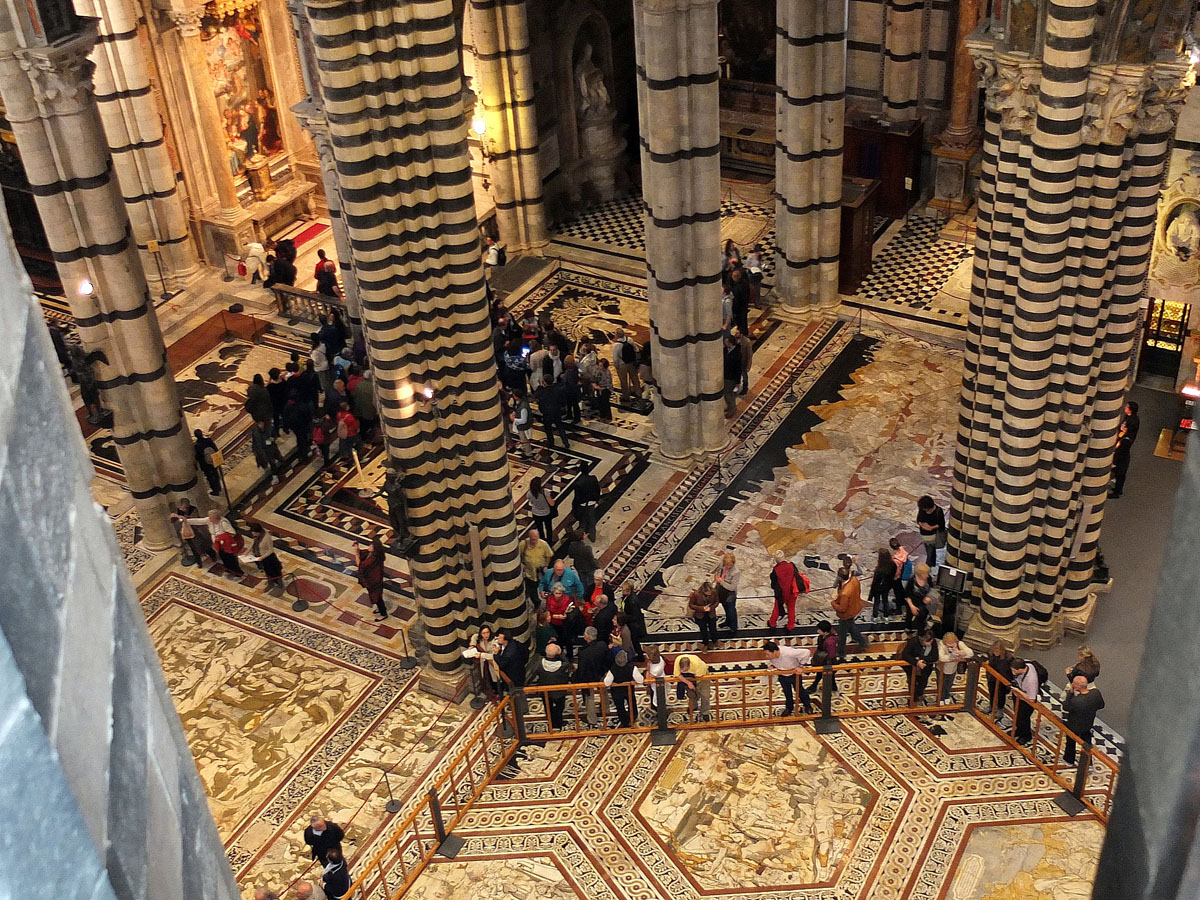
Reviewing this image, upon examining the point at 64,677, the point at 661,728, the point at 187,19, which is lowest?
the point at 661,728

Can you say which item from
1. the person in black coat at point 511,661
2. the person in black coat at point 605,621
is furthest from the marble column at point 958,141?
the person in black coat at point 511,661

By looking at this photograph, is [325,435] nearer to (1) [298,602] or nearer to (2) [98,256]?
(1) [298,602]

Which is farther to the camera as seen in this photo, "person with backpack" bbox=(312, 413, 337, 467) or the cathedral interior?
"person with backpack" bbox=(312, 413, 337, 467)

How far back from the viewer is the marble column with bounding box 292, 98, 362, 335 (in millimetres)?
15008

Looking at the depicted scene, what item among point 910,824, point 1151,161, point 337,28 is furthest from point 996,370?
point 337,28

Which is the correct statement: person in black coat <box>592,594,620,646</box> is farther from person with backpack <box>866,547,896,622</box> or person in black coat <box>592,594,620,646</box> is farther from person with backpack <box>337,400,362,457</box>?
person with backpack <box>337,400,362,457</box>

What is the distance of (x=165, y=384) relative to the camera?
16.0m

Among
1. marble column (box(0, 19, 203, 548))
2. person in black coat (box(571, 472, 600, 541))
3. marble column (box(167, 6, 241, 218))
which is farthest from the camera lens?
marble column (box(167, 6, 241, 218))

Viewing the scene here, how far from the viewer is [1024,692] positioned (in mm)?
13133

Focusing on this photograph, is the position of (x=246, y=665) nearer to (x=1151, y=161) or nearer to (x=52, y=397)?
(x=1151, y=161)

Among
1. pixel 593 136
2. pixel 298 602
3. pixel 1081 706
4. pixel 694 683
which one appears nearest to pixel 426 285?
pixel 694 683

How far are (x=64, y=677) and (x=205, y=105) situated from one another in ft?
70.4

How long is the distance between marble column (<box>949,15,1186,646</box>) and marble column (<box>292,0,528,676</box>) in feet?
14.8

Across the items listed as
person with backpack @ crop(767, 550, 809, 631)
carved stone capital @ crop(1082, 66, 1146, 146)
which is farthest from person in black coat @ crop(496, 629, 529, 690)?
carved stone capital @ crop(1082, 66, 1146, 146)
